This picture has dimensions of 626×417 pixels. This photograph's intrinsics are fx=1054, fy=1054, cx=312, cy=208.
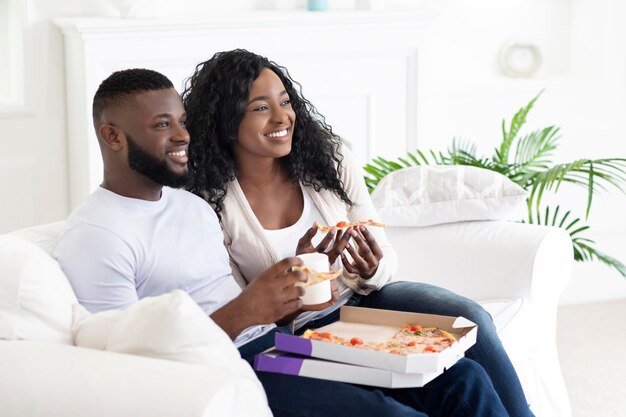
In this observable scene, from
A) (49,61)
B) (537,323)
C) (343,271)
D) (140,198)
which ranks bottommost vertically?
(537,323)

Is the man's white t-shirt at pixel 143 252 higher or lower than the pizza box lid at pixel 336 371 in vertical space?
higher

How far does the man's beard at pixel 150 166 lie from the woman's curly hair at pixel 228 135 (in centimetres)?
28

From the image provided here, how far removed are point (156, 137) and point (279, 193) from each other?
1.57 feet

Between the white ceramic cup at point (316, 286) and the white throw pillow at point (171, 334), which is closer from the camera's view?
the white throw pillow at point (171, 334)

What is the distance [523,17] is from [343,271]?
8.53 feet

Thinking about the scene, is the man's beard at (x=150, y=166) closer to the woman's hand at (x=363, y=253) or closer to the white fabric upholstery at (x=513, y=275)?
the woman's hand at (x=363, y=253)

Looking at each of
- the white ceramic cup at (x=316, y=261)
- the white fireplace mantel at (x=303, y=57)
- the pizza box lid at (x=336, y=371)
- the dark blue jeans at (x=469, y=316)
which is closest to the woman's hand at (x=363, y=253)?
the dark blue jeans at (x=469, y=316)

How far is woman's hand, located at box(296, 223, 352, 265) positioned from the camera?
216cm

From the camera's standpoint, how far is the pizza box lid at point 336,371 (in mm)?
1823

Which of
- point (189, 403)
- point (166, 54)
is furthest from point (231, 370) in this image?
point (166, 54)

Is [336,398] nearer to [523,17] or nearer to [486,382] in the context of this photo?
[486,382]

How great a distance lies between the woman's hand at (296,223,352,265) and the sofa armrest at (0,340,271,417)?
0.53m

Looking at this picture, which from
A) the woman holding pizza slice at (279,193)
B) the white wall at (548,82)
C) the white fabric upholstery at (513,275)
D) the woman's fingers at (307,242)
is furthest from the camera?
the white wall at (548,82)

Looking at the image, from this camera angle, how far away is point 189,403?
152 cm
